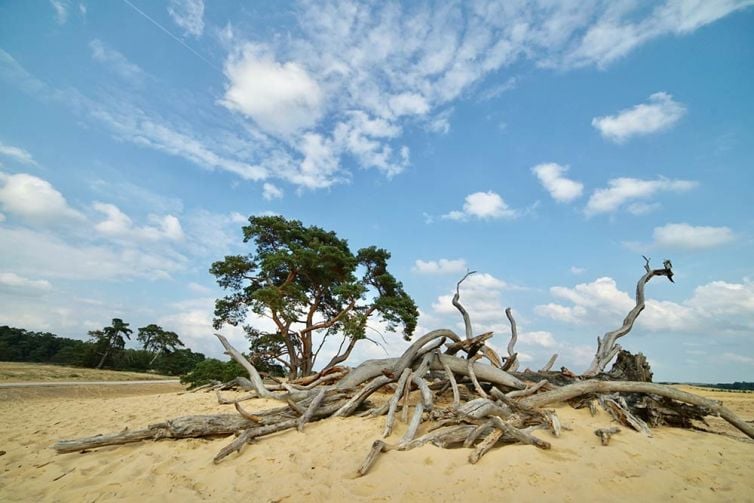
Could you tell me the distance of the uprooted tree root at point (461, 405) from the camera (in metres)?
5.04

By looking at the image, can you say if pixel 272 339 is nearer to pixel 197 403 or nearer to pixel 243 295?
pixel 243 295

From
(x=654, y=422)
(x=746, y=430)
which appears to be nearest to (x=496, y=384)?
(x=654, y=422)

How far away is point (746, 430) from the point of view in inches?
229

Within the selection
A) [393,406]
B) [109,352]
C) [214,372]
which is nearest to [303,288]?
[214,372]

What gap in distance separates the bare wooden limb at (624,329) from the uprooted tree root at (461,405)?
26 millimetres

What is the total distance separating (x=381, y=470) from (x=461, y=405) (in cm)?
217

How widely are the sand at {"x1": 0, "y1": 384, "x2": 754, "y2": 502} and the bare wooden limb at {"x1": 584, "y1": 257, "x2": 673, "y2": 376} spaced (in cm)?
371

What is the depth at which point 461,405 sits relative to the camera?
19.8 ft

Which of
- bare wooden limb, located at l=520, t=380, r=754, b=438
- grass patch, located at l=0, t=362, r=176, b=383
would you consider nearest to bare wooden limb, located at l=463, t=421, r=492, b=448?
bare wooden limb, located at l=520, t=380, r=754, b=438

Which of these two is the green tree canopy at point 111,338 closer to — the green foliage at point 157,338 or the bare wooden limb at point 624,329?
the green foliage at point 157,338

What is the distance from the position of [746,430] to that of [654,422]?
1179 mm

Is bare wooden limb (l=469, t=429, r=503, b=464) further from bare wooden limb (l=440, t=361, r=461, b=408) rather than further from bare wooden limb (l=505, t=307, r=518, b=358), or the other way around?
bare wooden limb (l=505, t=307, r=518, b=358)

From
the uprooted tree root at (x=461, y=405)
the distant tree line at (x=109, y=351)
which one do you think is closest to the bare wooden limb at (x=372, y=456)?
the uprooted tree root at (x=461, y=405)

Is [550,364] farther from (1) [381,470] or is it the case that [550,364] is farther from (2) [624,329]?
(1) [381,470]
